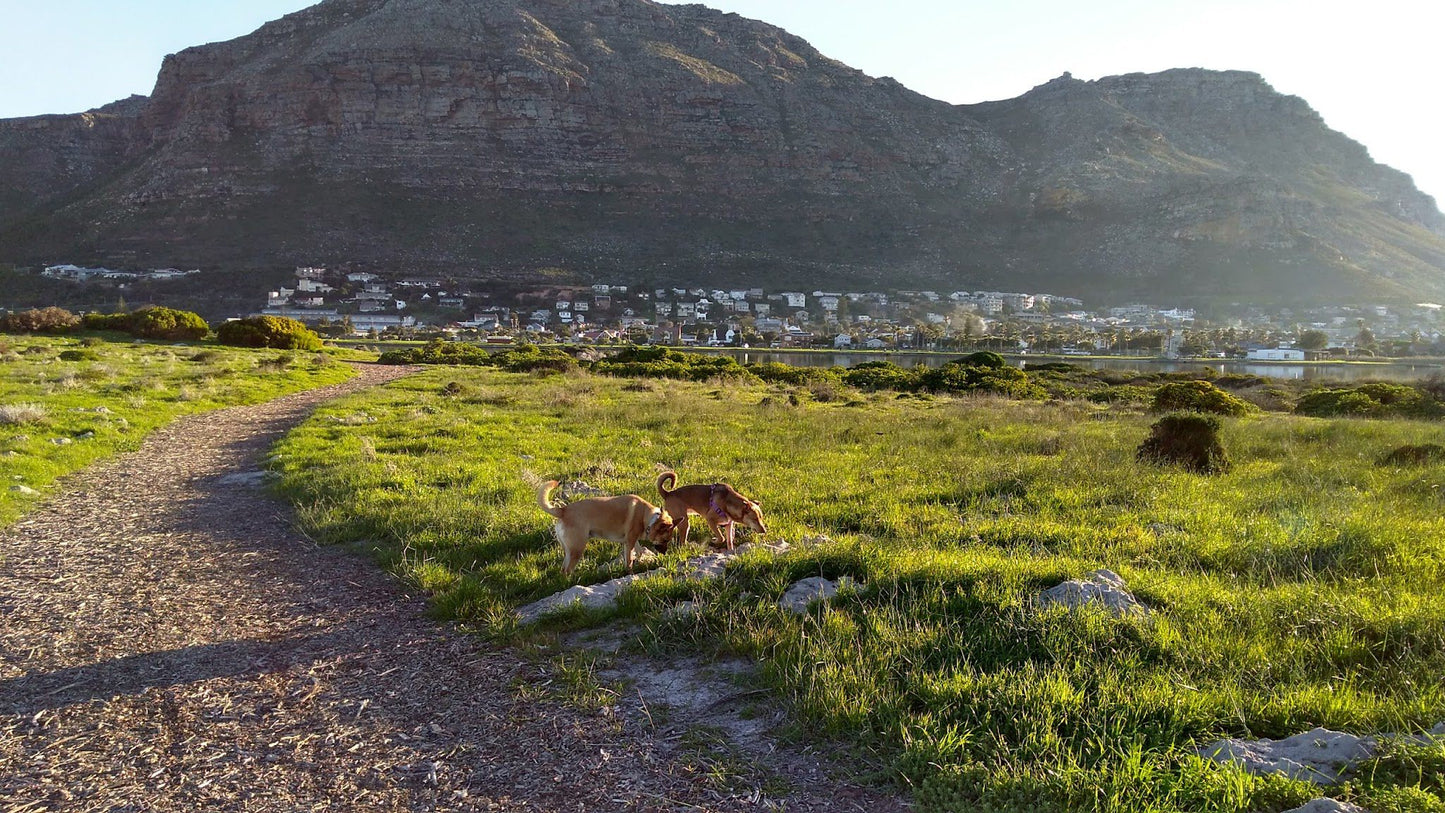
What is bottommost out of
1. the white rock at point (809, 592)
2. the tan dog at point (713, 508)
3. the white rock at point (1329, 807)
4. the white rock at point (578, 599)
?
the white rock at point (578, 599)

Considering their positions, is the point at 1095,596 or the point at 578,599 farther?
the point at 578,599

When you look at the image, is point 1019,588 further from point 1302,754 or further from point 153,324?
point 153,324

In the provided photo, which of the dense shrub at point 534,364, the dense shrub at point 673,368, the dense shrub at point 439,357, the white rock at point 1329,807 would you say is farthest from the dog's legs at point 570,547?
the dense shrub at point 439,357

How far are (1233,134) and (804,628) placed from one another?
19859 cm

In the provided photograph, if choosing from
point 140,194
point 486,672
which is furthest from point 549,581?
point 140,194

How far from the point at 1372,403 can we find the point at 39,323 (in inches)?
2407

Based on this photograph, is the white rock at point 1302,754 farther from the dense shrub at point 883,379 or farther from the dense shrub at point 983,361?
the dense shrub at point 983,361

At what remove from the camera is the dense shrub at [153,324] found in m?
40.5

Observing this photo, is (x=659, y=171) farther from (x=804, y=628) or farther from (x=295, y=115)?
(x=804, y=628)

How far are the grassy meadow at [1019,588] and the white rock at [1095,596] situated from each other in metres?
0.13

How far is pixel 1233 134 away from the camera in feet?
512

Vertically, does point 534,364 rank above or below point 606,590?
below

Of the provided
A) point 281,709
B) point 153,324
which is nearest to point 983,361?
point 281,709

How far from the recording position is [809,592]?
5.28 meters
